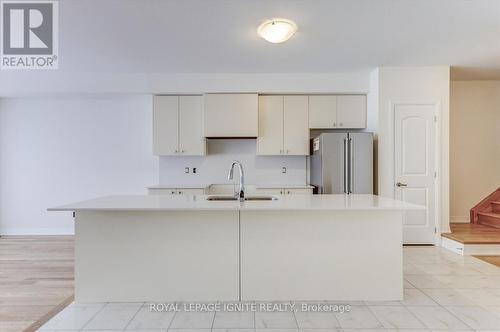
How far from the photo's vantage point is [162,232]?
7.75ft

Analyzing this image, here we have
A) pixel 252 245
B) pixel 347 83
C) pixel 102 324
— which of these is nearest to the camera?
pixel 102 324

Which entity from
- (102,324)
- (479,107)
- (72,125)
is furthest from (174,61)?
(479,107)

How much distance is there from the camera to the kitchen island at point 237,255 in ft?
7.72

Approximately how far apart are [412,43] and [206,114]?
2763 millimetres

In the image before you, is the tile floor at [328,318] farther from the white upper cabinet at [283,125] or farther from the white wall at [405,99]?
the white upper cabinet at [283,125]

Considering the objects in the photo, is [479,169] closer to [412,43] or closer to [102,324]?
[412,43]

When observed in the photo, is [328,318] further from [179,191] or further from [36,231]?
[36,231]

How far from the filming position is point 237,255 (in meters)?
2.36

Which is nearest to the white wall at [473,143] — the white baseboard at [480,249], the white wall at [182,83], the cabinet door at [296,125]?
the white baseboard at [480,249]

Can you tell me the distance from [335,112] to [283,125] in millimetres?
815

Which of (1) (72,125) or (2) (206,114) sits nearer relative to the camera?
(2) (206,114)

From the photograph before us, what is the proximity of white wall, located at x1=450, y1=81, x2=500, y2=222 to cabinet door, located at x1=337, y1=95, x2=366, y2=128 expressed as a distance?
166 cm

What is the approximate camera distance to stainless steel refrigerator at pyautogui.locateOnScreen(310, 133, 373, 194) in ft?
12.9

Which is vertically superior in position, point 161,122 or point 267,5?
point 267,5
